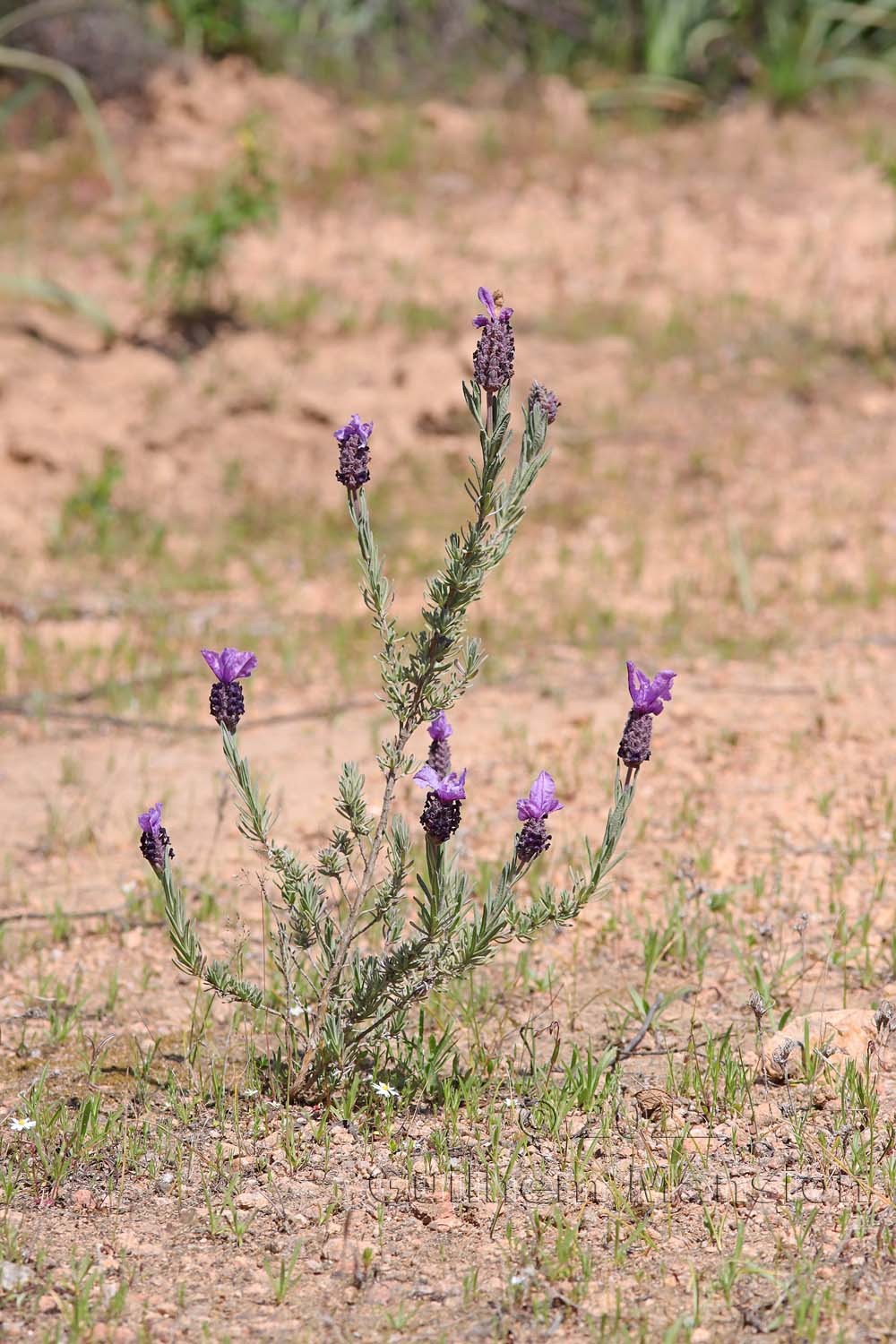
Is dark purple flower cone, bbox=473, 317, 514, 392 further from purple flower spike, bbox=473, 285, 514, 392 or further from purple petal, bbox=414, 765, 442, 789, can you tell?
purple petal, bbox=414, 765, 442, 789

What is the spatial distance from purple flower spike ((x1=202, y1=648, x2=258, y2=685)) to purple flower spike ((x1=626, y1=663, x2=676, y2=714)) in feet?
2.16

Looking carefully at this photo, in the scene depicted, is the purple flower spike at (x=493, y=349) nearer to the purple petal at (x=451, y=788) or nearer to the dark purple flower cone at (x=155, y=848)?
the purple petal at (x=451, y=788)

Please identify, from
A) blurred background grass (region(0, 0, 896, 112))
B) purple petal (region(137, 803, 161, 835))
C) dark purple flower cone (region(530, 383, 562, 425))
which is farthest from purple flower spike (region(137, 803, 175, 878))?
blurred background grass (region(0, 0, 896, 112))

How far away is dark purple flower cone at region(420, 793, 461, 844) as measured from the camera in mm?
2703

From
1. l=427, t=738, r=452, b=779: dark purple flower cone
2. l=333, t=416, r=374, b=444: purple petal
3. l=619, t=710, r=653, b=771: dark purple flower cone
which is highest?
l=333, t=416, r=374, b=444: purple petal

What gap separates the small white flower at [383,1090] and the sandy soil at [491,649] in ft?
0.19

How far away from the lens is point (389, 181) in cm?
928

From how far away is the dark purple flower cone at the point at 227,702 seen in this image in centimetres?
276

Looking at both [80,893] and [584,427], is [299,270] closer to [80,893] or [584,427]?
[584,427]

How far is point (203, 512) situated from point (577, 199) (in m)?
3.51

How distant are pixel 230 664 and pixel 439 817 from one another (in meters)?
0.45

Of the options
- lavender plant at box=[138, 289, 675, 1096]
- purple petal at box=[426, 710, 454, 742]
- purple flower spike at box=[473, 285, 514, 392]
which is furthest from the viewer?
purple petal at box=[426, 710, 454, 742]

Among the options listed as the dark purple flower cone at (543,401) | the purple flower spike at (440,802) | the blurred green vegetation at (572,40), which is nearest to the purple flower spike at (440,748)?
the purple flower spike at (440,802)

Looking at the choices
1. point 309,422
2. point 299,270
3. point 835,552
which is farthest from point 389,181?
point 835,552
